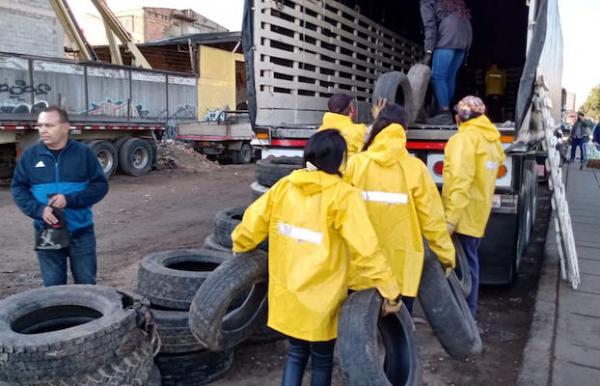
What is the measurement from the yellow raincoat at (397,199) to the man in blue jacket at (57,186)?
6.00 feet

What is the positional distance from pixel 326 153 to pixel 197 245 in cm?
487

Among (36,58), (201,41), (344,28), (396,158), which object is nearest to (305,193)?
(396,158)

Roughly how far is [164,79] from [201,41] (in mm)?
10847

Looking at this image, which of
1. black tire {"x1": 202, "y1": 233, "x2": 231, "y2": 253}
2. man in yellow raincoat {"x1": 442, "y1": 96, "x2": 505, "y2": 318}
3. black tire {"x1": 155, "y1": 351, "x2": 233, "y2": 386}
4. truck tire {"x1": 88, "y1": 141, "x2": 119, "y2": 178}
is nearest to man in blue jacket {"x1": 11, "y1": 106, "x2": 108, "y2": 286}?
black tire {"x1": 155, "y1": 351, "x2": 233, "y2": 386}

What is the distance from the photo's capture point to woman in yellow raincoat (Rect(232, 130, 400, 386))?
2551 millimetres

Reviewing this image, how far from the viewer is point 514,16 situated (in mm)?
9898

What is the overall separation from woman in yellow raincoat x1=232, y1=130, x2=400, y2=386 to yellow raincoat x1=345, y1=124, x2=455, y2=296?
0.59 meters

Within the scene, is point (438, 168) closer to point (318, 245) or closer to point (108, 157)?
point (318, 245)

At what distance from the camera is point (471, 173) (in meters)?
4.01

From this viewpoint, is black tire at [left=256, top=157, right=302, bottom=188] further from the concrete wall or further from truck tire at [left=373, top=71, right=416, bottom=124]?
the concrete wall

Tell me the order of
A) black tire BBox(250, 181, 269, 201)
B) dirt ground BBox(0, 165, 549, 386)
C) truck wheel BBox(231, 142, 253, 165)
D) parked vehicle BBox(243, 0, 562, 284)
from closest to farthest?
dirt ground BBox(0, 165, 549, 386)
parked vehicle BBox(243, 0, 562, 284)
black tire BBox(250, 181, 269, 201)
truck wheel BBox(231, 142, 253, 165)

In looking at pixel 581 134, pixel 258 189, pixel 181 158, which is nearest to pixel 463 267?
pixel 258 189

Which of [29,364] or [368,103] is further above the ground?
[368,103]

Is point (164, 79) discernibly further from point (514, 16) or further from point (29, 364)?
point (29, 364)
